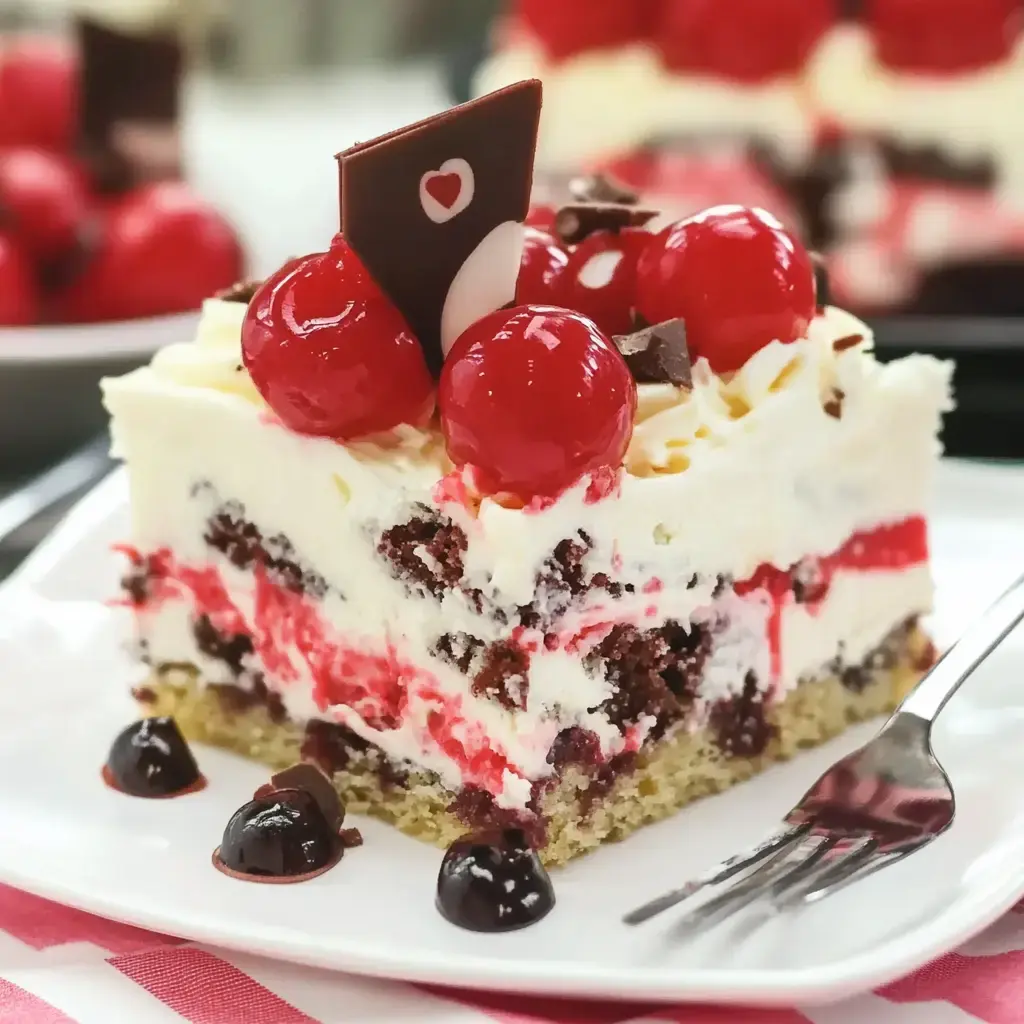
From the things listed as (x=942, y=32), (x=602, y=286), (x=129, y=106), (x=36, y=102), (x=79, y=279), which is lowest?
(x=79, y=279)

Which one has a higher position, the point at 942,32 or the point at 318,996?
the point at 942,32

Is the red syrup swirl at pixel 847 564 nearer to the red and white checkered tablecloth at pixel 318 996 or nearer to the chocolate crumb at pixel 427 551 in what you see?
the chocolate crumb at pixel 427 551

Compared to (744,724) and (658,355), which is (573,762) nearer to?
(744,724)

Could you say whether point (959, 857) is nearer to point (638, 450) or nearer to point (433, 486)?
point (638, 450)

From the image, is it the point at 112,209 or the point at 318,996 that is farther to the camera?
the point at 112,209

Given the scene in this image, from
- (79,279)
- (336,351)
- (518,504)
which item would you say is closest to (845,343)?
(518,504)
